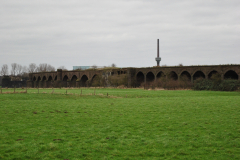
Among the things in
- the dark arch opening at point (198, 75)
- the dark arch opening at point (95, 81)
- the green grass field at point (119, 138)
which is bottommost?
the green grass field at point (119, 138)

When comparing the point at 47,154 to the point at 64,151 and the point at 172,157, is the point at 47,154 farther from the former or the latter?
the point at 172,157

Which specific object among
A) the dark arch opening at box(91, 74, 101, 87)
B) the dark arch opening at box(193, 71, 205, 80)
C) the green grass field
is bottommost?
the green grass field

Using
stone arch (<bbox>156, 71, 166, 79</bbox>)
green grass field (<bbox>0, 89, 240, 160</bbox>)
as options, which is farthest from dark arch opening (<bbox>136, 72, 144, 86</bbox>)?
green grass field (<bbox>0, 89, 240, 160</bbox>)

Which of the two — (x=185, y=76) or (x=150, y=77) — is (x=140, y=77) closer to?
(x=150, y=77)

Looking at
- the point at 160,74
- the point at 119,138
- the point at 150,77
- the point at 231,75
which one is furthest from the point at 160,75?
the point at 119,138

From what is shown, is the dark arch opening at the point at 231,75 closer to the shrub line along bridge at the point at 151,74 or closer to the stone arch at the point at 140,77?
the shrub line along bridge at the point at 151,74

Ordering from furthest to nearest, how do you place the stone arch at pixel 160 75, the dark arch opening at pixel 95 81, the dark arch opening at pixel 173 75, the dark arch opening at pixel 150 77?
the dark arch opening at pixel 95 81
the dark arch opening at pixel 150 77
the stone arch at pixel 160 75
the dark arch opening at pixel 173 75

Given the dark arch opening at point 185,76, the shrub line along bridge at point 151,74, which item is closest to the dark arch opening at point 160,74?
the shrub line along bridge at point 151,74

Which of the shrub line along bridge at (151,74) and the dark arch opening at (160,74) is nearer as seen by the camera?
the shrub line along bridge at (151,74)

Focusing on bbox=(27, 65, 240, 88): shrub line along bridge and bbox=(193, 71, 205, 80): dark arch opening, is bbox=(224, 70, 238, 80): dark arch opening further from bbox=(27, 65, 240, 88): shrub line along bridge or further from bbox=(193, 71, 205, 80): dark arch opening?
bbox=(193, 71, 205, 80): dark arch opening

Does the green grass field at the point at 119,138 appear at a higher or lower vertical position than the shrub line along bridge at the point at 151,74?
lower

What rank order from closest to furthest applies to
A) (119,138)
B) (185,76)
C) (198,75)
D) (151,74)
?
(119,138)
(198,75)
(185,76)
(151,74)

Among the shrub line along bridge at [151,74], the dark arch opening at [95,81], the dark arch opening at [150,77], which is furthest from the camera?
the dark arch opening at [95,81]

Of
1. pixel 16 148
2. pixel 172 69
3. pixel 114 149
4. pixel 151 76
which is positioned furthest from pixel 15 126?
pixel 151 76
